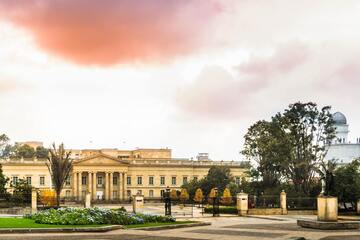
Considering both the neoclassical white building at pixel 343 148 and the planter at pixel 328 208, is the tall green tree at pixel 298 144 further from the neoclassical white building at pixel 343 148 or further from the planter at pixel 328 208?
the neoclassical white building at pixel 343 148

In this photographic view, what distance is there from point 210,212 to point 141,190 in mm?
72755

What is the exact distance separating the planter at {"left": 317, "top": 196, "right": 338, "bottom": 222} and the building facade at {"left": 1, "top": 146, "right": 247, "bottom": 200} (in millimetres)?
89226

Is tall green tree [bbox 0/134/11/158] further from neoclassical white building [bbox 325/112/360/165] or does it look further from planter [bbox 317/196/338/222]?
planter [bbox 317/196/338/222]

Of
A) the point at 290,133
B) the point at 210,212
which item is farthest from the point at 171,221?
the point at 290,133

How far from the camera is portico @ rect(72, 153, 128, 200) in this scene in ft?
394

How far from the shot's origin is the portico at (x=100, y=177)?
120188 mm

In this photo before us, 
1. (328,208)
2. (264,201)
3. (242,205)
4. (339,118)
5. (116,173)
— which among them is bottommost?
(264,201)

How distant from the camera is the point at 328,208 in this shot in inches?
1181

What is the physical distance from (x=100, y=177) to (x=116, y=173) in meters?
3.32

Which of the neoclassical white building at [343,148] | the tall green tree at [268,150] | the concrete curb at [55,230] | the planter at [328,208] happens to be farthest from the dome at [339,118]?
the concrete curb at [55,230]

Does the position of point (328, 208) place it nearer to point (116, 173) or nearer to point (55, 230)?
point (55, 230)

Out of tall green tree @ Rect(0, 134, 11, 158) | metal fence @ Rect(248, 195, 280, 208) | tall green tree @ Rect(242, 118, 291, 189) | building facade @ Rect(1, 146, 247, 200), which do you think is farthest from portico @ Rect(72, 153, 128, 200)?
metal fence @ Rect(248, 195, 280, 208)

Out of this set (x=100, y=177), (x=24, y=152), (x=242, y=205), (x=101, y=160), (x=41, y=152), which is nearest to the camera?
(x=242, y=205)

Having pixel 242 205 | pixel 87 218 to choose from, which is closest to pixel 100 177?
pixel 242 205
